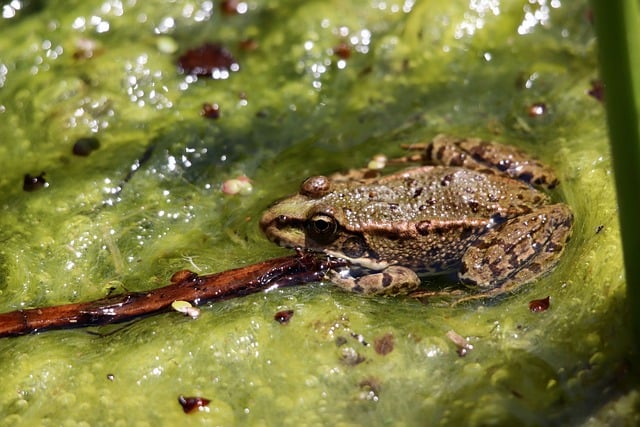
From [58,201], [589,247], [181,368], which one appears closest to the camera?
[181,368]

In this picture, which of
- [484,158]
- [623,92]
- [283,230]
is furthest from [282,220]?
[623,92]

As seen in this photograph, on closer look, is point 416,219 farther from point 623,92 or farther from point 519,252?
point 623,92

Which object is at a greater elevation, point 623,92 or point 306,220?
point 623,92

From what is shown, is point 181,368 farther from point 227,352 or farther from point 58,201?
point 58,201

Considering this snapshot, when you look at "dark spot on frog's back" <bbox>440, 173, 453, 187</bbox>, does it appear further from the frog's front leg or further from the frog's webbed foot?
the frog's front leg

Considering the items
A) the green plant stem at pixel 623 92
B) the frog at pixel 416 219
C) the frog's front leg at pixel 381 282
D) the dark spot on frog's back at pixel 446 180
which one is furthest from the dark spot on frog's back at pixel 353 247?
the green plant stem at pixel 623 92

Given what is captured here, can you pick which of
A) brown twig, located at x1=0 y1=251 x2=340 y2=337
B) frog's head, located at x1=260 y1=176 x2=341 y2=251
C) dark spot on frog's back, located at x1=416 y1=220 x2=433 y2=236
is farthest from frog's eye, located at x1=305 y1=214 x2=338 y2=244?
dark spot on frog's back, located at x1=416 y1=220 x2=433 y2=236

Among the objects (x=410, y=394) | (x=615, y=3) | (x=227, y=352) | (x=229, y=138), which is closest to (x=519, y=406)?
(x=410, y=394)
